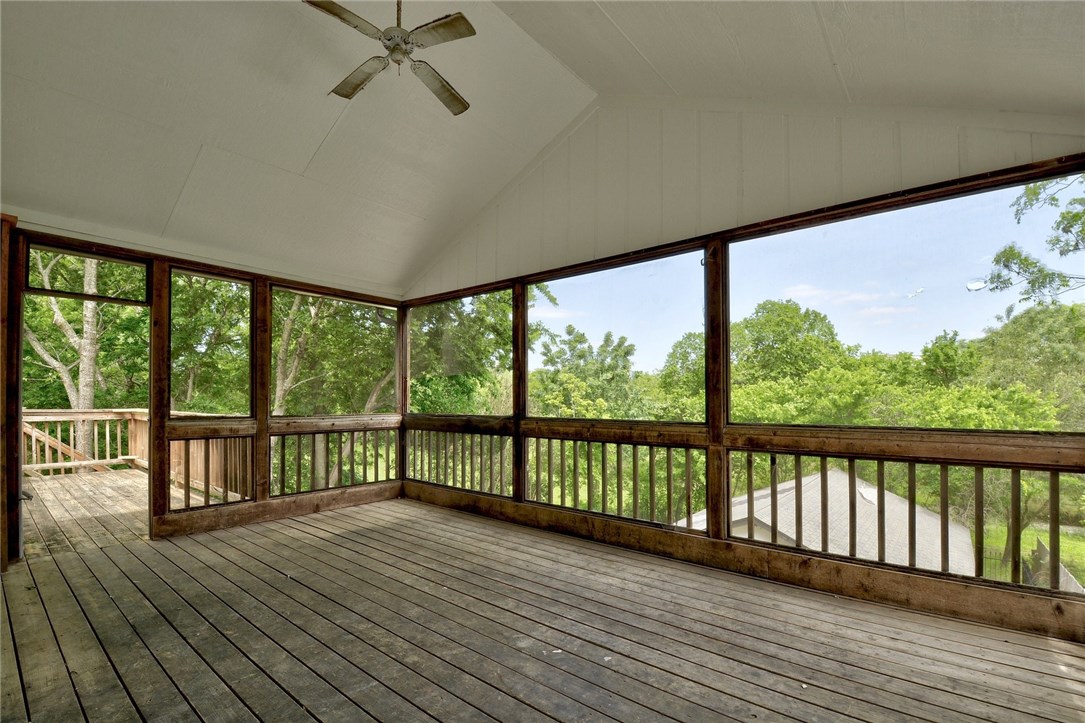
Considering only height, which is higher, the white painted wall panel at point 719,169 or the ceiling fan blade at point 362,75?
the ceiling fan blade at point 362,75

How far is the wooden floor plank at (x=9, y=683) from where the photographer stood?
6.08 ft

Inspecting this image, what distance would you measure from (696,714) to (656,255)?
3009mm

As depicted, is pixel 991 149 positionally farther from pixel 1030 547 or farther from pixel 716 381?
pixel 1030 547

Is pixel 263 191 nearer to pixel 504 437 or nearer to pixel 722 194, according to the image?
pixel 504 437

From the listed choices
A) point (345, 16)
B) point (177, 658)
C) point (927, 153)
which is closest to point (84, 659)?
point (177, 658)

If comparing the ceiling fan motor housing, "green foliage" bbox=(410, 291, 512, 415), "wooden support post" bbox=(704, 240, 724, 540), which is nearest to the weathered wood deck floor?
"wooden support post" bbox=(704, 240, 724, 540)

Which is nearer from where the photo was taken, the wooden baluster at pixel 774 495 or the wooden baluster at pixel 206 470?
the wooden baluster at pixel 774 495

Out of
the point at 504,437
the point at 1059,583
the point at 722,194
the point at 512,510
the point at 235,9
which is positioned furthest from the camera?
the point at 504,437

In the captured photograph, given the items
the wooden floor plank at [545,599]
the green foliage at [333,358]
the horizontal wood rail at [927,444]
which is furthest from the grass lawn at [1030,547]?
the green foliage at [333,358]

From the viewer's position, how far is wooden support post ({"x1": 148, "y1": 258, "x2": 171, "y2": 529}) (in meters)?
4.12

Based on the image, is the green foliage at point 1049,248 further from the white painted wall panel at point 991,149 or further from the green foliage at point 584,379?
the green foliage at point 584,379

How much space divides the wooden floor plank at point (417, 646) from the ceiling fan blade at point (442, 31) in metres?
3.14

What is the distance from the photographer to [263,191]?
4.15 metres

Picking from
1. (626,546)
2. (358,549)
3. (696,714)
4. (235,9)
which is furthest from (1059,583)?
(235,9)
